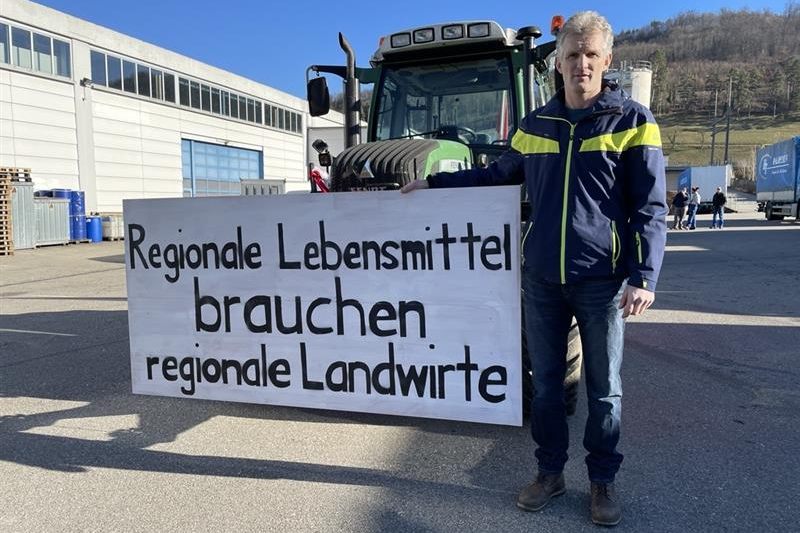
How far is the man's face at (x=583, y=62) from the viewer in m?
2.49

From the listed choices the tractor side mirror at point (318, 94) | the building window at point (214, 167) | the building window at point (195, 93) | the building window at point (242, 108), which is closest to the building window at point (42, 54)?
the building window at point (214, 167)

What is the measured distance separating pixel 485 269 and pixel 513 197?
1.32ft

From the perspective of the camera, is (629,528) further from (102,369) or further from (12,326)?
(12,326)

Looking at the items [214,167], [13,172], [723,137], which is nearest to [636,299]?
[13,172]

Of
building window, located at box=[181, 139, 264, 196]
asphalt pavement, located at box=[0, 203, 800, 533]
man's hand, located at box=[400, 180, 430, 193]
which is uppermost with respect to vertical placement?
building window, located at box=[181, 139, 264, 196]

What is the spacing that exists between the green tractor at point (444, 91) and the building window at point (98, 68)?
23.3 m

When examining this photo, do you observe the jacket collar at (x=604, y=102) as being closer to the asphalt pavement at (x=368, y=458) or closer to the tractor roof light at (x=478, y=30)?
the asphalt pavement at (x=368, y=458)

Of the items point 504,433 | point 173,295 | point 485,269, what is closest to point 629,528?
point 504,433

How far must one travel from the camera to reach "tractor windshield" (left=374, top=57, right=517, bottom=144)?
507 centimetres

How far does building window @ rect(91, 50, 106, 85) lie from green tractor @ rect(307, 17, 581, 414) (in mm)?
23294

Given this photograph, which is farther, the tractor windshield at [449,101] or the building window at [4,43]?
the building window at [4,43]

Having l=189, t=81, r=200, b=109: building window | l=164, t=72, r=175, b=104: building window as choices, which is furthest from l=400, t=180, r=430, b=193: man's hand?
l=189, t=81, r=200, b=109: building window

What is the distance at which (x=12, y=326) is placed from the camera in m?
7.09

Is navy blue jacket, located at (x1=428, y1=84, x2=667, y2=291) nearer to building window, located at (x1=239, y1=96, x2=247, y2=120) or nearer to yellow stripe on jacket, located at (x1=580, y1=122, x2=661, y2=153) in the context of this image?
yellow stripe on jacket, located at (x1=580, y1=122, x2=661, y2=153)
